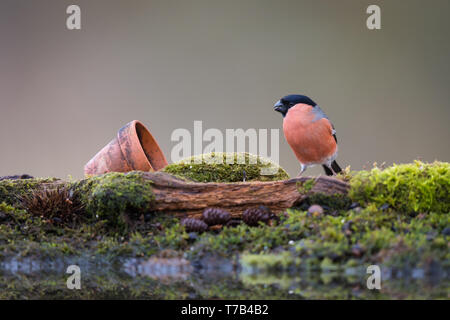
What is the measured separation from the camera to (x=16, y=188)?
4430mm

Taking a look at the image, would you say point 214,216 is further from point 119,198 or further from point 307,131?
point 307,131

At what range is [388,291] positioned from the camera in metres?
2.22

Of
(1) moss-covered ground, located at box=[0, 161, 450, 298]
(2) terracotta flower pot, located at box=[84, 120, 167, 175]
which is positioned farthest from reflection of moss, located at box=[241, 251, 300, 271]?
(2) terracotta flower pot, located at box=[84, 120, 167, 175]

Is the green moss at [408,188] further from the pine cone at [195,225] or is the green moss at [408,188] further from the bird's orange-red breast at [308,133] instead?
the pine cone at [195,225]

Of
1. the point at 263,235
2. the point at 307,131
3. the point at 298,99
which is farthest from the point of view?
the point at 298,99

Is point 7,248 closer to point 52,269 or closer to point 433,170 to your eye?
point 52,269

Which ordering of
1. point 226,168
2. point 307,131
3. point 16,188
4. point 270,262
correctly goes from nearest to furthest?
point 270,262
point 16,188
point 307,131
point 226,168

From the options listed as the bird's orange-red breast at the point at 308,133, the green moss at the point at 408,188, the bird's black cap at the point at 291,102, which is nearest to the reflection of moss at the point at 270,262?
the green moss at the point at 408,188

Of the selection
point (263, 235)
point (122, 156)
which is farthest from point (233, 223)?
point (122, 156)

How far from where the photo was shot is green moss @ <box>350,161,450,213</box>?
377 centimetres

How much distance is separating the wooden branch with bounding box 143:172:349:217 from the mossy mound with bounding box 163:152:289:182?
4.09 ft

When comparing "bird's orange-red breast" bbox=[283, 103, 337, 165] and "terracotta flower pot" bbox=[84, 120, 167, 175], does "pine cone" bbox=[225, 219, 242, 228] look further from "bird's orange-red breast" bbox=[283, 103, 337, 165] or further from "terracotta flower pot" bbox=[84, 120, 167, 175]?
"terracotta flower pot" bbox=[84, 120, 167, 175]

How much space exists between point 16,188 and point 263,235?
2355mm
